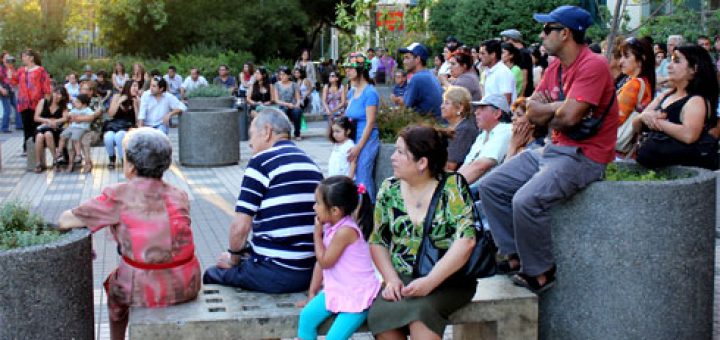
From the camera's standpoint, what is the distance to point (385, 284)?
5.34m

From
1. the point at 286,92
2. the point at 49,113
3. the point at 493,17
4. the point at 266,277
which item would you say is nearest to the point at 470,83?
the point at 266,277

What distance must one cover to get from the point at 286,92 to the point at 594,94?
1630 centimetres

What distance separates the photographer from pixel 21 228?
17.3ft

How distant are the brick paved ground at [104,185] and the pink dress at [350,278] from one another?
1526 mm

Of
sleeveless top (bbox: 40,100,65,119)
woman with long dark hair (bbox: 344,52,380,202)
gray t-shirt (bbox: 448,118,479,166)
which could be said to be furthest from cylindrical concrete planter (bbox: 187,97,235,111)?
gray t-shirt (bbox: 448,118,479,166)

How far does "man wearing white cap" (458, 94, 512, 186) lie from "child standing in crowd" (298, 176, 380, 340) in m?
2.52

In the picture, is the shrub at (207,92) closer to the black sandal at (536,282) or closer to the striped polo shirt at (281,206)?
the striped polo shirt at (281,206)

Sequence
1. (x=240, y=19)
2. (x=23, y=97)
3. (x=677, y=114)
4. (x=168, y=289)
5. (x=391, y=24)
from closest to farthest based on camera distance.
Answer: (x=168, y=289) → (x=677, y=114) → (x=391, y=24) → (x=23, y=97) → (x=240, y=19)

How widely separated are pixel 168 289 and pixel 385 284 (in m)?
1.11

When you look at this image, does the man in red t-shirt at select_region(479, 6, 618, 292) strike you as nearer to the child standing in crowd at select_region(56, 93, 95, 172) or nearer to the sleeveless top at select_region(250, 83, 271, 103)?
the child standing in crowd at select_region(56, 93, 95, 172)

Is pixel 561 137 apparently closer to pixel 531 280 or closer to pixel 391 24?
pixel 531 280

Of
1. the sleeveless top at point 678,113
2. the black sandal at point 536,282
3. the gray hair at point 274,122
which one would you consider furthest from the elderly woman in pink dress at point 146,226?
the sleeveless top at point 678,113

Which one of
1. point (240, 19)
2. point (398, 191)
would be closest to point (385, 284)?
point (398, 191)

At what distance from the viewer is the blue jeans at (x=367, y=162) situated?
980cm
